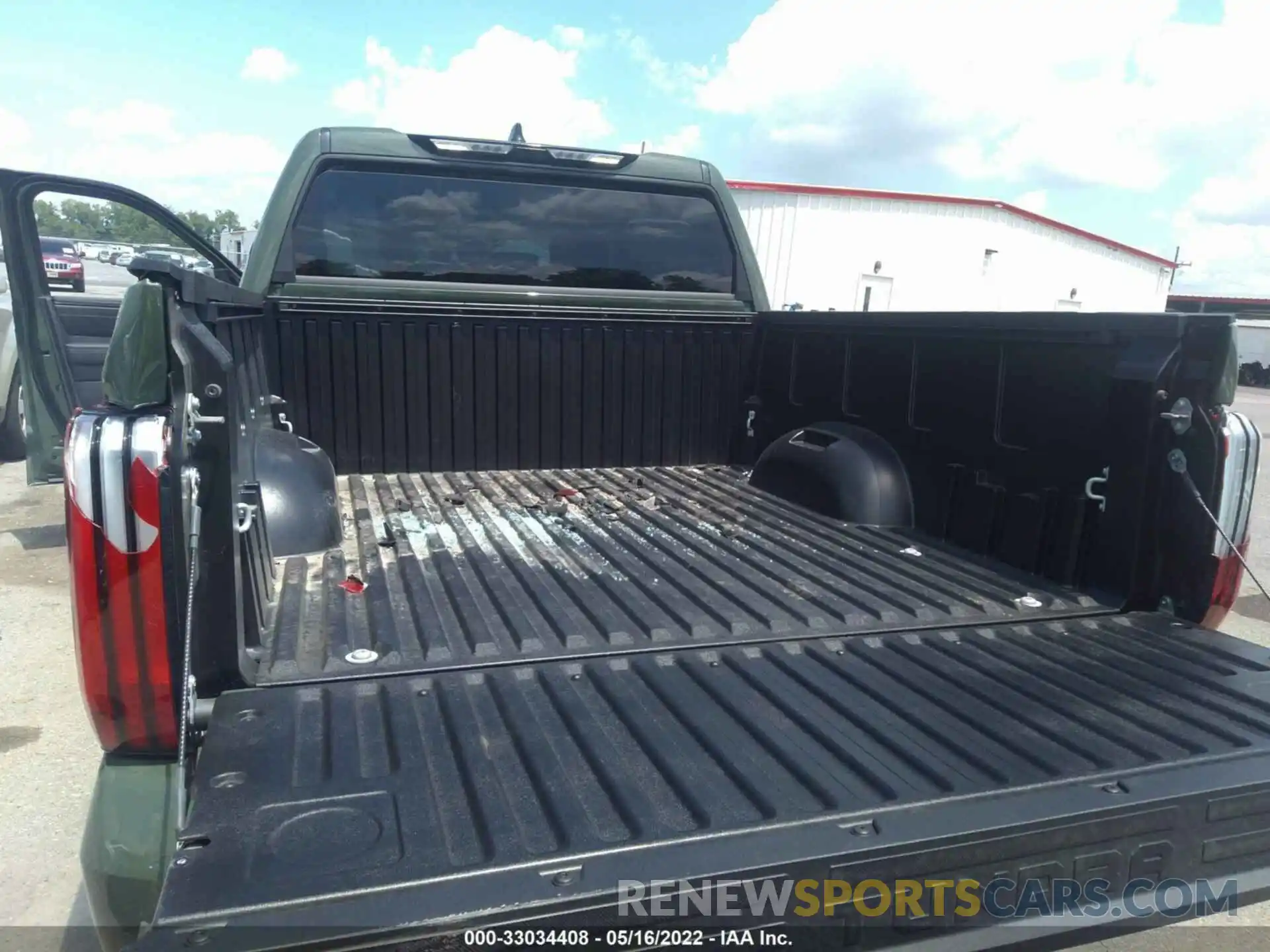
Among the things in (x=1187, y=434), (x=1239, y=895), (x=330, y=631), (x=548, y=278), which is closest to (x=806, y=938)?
(x=1239, y=895)

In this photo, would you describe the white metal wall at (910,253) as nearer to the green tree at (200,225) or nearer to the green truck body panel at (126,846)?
the green tree at (200,225)

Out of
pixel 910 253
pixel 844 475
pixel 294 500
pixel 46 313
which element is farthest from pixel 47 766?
pixel 910 253

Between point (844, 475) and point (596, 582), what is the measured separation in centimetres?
Answer: 124

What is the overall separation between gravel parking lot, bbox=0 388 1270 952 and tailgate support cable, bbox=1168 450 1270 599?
1118mm

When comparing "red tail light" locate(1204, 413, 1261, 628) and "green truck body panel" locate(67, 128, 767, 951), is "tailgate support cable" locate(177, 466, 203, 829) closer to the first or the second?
"green truck body panel" locate(67, 128, 767, 951)

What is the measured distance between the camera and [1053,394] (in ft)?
8.70

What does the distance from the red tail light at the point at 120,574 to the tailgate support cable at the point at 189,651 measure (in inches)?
1.7

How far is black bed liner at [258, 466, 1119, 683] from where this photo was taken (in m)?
2.14

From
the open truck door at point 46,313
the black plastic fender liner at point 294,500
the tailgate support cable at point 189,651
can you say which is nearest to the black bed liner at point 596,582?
the black plastic fender liner at point 294,500

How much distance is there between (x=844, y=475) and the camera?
3404 millimetres

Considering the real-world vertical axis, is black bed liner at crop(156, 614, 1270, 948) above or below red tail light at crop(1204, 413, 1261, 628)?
below

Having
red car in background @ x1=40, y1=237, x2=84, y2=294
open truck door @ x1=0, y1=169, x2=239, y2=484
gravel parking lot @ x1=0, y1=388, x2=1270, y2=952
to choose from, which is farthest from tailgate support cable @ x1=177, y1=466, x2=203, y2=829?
red car in background @ x1=40, y1=237, x2=84, y2=294

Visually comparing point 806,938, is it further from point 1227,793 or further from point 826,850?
point 1227,793

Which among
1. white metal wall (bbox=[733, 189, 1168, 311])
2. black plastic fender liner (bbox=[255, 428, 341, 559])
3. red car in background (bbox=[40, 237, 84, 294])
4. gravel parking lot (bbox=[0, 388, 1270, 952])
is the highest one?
white metal wall (bbox=[733, 189, 1168, 311])
